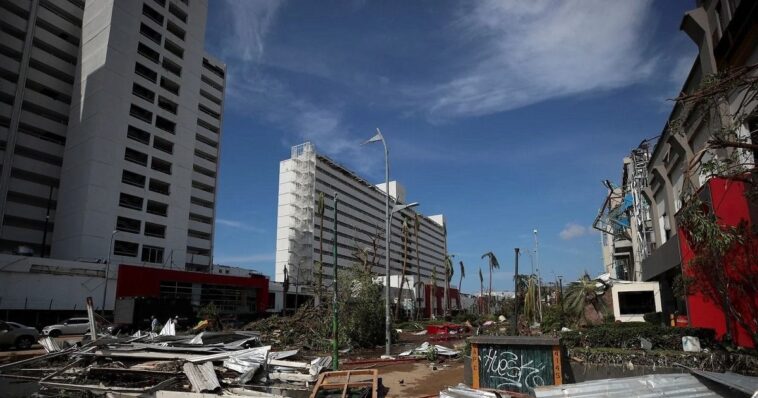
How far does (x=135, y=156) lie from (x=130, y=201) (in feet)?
18.9

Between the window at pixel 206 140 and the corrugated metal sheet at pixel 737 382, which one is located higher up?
the window at pixel 206 140

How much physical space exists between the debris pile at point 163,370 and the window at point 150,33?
181 feet

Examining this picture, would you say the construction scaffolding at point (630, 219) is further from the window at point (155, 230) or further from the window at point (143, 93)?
the window at point (143, 93)

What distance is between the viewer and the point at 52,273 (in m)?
42.9

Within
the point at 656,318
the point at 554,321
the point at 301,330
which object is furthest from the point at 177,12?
the point at 656,318

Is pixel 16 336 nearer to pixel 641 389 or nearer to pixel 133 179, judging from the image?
pixel 641 389

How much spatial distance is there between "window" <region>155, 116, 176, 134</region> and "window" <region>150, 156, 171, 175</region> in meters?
4.45

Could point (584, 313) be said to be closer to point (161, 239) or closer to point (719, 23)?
point (719, 23)

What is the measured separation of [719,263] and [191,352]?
17.3 meters

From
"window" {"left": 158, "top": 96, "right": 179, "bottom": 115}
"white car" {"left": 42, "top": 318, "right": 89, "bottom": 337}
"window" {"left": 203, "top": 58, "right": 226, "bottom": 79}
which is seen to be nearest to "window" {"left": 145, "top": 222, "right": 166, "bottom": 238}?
"window" {"left": 158, "top": 96, "right": 179, "bottom": 115}

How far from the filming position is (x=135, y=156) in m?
59.3

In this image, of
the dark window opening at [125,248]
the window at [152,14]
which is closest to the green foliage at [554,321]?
the dark window opening at [125,248]

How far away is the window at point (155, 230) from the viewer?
5950 cm

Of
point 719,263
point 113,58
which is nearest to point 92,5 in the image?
point 113,58
